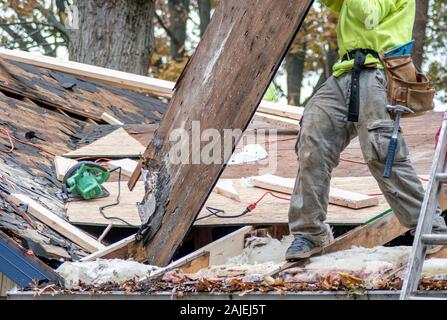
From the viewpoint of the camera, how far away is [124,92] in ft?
43.9

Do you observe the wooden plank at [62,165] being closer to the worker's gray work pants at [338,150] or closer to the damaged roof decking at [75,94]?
the damaged roof decking at [75,94]

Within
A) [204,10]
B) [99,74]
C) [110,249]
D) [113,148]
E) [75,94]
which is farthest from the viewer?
[204,10]

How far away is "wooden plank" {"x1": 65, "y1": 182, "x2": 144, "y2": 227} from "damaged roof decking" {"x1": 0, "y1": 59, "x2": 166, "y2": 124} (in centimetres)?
299

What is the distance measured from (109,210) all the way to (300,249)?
2.02m

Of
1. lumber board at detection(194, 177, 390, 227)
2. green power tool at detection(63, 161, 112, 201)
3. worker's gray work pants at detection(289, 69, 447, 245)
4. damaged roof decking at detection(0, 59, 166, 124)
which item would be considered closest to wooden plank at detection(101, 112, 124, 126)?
damaged roof decking at detection(0, 59, 166, 124)

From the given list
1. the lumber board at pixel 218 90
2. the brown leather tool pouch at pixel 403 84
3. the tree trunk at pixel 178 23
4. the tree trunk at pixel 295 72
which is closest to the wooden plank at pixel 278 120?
the lumber board at pixel 218 90

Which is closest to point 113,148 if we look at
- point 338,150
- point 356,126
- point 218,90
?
point 218,90

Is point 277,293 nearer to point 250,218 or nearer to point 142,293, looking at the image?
point 142,293

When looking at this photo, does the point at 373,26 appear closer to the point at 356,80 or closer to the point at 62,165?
the point at 356,80

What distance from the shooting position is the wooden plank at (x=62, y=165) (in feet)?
29.1

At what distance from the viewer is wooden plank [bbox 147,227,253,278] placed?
6.86 m

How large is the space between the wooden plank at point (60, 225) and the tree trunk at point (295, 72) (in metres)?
19.3

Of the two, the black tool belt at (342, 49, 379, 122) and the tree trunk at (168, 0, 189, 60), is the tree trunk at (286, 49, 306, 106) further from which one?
the black tool belt at (342, 49, 379, 122)

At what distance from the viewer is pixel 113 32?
1594 cm
